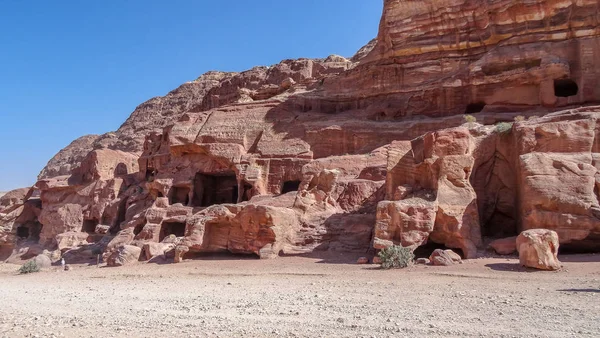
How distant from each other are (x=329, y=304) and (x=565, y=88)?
22515 mm

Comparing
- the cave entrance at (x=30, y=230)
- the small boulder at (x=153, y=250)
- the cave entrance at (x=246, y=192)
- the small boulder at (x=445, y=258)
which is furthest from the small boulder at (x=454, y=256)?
the cave entrance at (x=30, y=230)

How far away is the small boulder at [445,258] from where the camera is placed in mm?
11641

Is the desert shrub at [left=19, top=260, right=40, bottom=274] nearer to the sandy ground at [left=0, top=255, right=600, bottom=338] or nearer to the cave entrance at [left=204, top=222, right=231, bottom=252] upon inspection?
the sandy ground at [left=0, top=255, right=600, bottom=338]

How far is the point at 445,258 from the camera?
11.7m

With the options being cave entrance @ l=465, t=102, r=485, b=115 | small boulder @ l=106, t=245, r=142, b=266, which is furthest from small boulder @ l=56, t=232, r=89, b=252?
cave entrance @ l=465, t=102, r=485, b=115

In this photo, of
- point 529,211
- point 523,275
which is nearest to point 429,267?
point 523,275

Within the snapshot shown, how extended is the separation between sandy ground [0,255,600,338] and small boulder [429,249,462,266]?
1.51 ft

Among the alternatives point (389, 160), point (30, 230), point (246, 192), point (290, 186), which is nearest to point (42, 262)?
point (246, 192)

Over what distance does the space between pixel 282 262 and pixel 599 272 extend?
8.40 meters

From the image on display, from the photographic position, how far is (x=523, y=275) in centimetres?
963

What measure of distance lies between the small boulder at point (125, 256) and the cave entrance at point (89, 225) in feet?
50.1

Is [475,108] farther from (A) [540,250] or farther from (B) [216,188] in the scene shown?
(A) [540,250]

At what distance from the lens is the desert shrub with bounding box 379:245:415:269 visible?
11.8m

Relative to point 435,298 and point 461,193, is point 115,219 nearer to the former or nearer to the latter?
point 461,193
